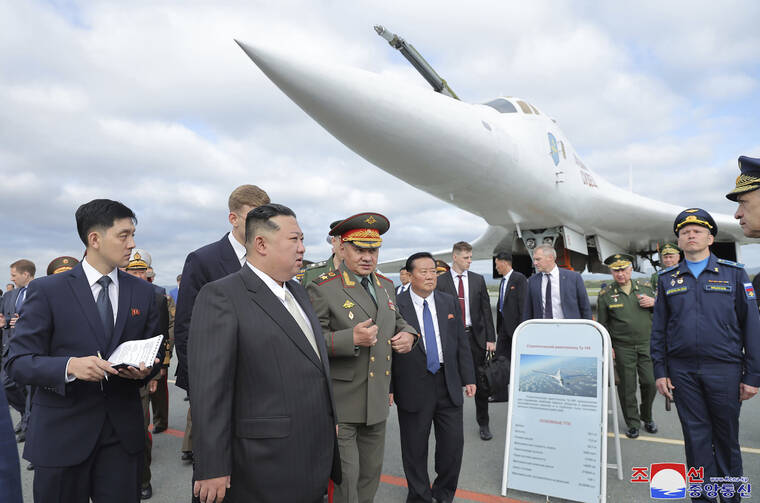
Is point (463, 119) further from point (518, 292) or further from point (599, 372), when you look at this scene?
point (599, 372)

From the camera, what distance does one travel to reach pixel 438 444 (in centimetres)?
328

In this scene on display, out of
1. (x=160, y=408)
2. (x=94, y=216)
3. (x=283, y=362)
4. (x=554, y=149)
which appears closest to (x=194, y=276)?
(x=94, y=216)

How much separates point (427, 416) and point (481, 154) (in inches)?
148

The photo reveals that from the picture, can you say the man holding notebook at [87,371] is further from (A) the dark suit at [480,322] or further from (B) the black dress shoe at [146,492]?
(A) the dark suit at [480,322]

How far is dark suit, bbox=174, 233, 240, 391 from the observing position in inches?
109

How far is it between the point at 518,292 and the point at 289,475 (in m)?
4.35

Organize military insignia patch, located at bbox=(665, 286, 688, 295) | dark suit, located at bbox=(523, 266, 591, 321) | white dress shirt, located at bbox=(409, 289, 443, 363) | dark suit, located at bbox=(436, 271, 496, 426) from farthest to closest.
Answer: dark suit, located at bbox=(436, 271, 496, 426)
dark suit, located at bbox=(523, 266, 591, 321)
white dress shirt, located at bbox=(409, 289, 443, 363)
military insignia patch, located at bbox=(665, 286, 688, 295)

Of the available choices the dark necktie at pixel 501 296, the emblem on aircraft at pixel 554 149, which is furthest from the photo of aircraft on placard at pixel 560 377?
the emblem on aircraft at pixel 554 149

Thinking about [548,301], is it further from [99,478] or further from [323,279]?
[99,478]

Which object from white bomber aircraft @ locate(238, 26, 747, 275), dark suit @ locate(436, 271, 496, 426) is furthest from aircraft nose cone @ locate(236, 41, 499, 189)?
dark suit @ locate(436, 271, 496, 426)

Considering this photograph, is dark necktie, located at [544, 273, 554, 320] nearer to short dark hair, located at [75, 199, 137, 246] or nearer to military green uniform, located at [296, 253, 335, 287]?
military green uniform, located at [296, 253, 335, 287]

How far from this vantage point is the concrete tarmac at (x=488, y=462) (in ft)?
10.9

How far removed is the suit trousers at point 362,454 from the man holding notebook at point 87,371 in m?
1.08

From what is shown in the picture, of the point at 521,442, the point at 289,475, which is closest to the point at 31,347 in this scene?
the point at 289,475
